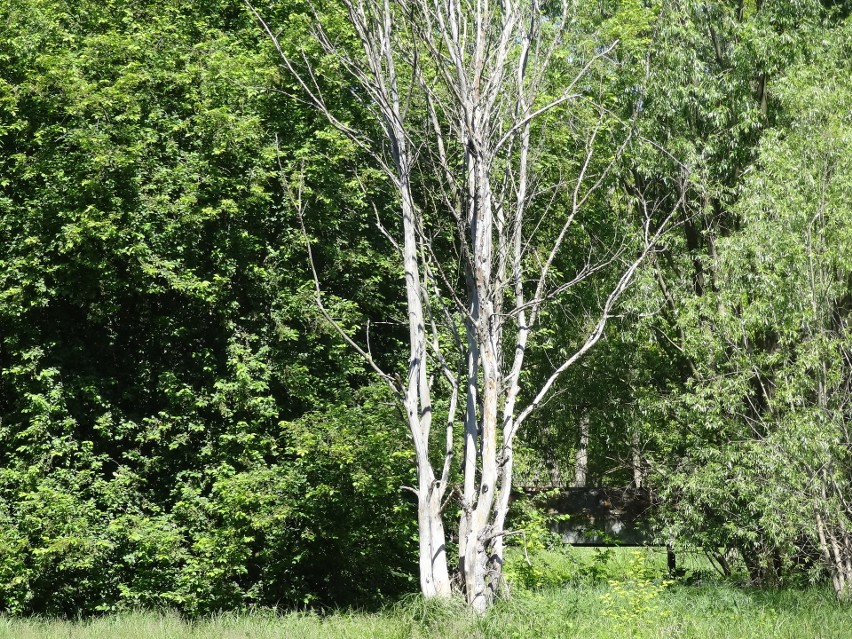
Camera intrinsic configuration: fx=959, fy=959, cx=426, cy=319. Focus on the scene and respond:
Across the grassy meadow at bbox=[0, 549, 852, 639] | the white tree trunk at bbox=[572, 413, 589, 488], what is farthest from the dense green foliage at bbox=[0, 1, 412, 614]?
the white tree trunk at bbox=[572, 413, 589, 488]

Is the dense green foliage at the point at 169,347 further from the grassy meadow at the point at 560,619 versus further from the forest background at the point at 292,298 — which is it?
the grassy meadow at the point at 560,619

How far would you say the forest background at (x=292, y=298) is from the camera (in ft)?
38.5

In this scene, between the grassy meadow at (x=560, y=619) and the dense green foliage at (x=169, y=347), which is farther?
the dense green foliage at (x=169, y=347)

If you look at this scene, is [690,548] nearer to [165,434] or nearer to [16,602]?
[165,434]

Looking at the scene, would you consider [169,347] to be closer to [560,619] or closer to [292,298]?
[292,298]

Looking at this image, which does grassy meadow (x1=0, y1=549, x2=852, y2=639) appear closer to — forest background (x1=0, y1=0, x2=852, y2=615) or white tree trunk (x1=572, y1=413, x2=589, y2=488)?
forest background (x1=0, y1=0, x2=852, y2=615)

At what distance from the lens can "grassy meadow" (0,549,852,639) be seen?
344 inches

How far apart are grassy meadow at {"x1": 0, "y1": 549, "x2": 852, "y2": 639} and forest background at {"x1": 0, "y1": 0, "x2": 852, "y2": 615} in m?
0.84

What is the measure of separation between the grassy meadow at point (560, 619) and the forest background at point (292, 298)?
842 mm

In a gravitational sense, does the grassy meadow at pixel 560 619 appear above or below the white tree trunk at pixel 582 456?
below

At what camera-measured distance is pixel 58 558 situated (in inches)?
493

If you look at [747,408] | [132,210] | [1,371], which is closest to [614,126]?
[747,408]

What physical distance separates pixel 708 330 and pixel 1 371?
966 cm

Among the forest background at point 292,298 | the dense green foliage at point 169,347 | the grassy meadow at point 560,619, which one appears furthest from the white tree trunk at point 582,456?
the dense green foliage at point 169,347
